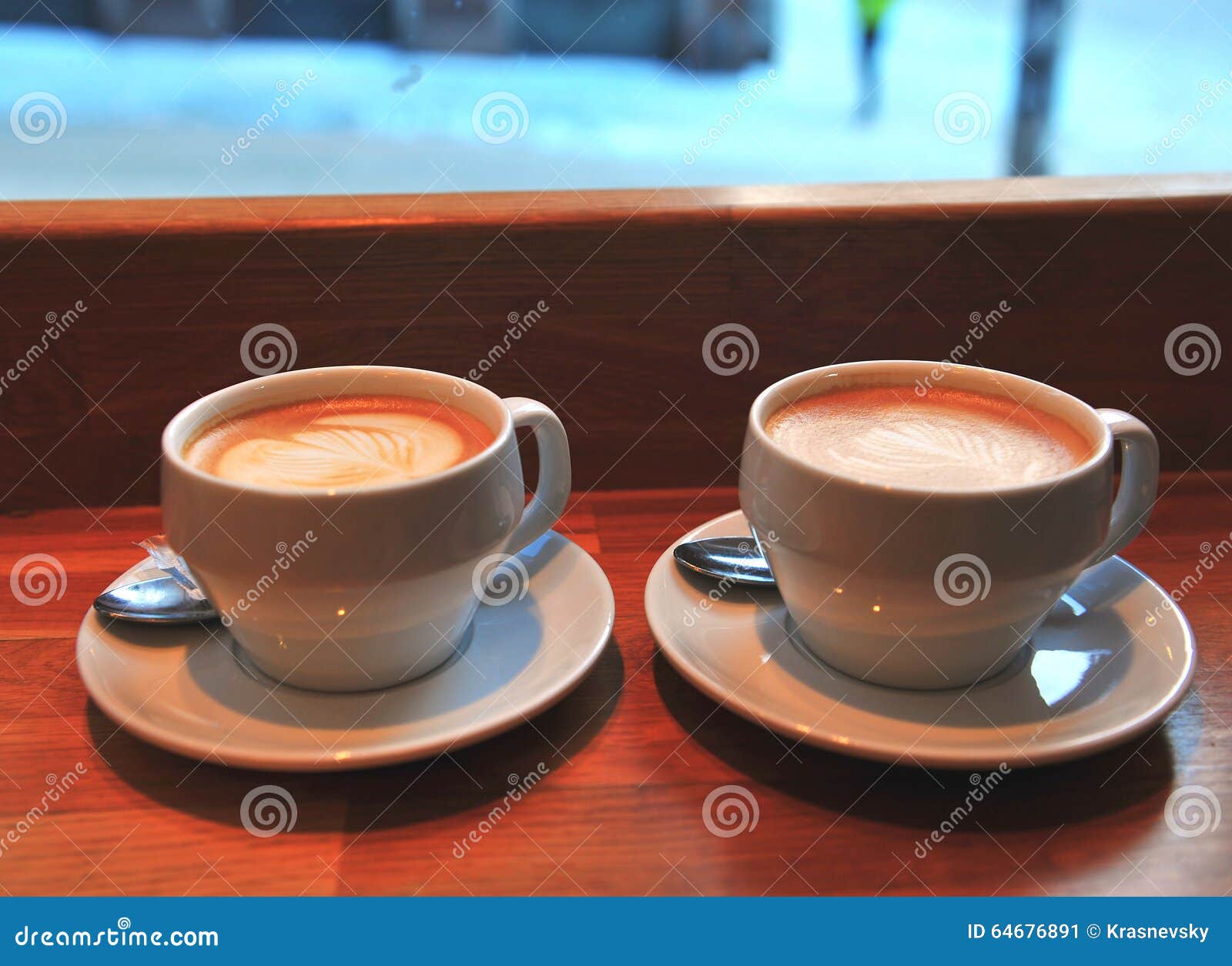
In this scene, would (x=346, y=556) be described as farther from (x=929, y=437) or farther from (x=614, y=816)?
(x=929, y=437)

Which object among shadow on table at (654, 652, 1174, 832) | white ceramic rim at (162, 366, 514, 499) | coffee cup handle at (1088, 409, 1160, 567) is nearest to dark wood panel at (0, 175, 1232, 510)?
white ceramic rim at (162, 366, 514, 499)

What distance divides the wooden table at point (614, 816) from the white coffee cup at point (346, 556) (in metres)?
0.07

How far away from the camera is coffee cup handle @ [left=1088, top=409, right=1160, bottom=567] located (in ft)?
2.41

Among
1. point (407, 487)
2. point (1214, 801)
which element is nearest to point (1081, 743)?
point (1214, 801)

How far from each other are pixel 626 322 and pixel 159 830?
1.83 ft

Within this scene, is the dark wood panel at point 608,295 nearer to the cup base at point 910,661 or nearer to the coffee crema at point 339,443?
the coffee crema at point 339,443

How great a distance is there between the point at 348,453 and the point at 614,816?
29cm

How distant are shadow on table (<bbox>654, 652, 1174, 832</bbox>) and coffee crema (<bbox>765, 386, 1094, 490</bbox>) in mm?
171

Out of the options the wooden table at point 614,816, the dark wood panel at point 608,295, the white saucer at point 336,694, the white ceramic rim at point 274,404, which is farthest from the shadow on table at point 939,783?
the dark wood panel at point 608,295

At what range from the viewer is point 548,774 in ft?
2.19

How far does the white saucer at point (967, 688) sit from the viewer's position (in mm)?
643

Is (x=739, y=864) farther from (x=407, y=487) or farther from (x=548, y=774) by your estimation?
(x=407, y=487)

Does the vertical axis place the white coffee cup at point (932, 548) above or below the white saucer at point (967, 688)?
above

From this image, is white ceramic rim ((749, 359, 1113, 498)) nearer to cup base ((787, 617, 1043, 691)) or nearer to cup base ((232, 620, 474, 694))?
cup base ((787, 617, 1043, 691))
